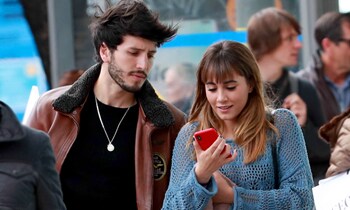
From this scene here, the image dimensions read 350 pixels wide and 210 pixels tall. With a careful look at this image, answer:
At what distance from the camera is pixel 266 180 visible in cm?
473

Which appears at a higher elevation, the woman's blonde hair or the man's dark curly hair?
the man's dark curly hair

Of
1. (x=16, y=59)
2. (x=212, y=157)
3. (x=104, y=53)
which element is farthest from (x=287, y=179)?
(x=16, y=59)

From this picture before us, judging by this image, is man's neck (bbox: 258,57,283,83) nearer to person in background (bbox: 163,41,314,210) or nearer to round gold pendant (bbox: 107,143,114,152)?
round gold pendant (bbox: 107,143,114,152)

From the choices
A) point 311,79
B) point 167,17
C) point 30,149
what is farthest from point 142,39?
point 167,17

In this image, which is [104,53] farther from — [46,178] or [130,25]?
[46,178]

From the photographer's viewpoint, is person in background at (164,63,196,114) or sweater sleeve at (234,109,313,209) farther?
person in background at (164,63,196,114)

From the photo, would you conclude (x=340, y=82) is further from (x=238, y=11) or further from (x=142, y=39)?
(x=142, y=39)

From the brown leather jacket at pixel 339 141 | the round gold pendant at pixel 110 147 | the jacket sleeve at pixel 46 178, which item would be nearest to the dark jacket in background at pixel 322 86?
the brown leather jacket at pixel 339 141

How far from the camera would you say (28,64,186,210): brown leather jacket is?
519 centimetres

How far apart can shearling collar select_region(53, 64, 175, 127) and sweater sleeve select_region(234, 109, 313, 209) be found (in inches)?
25.6

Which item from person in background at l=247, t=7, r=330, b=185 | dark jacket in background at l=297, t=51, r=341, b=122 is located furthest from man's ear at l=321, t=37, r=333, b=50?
person in background at l=247, t=7, r=330, b=185

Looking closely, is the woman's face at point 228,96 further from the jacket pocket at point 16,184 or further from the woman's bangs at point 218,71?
the jacket pocket at point 16,184

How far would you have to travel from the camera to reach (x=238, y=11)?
950cm

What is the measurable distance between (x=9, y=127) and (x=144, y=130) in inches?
52.4
